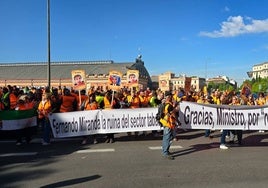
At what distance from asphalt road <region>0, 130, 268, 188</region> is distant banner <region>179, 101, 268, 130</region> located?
1.97 feet

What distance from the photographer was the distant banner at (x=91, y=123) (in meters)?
12.6

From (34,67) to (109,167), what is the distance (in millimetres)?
131532

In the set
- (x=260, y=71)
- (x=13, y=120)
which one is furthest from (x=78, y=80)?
(x=260, y=71)

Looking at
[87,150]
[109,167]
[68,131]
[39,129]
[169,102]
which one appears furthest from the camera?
[39,129]

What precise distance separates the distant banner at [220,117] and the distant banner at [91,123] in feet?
5.03

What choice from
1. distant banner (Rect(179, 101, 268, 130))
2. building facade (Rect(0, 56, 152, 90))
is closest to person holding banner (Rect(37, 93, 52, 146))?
distant banner (Rect(179, 101, 268, 130))

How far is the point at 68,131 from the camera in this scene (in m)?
12.6

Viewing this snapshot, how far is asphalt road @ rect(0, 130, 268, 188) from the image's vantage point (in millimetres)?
7547

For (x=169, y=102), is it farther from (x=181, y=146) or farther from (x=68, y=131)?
(x=68, y=131)

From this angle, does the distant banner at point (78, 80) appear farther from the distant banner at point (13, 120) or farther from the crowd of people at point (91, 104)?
the distant banner at point (13, 120)

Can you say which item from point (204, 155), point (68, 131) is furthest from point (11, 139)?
point (204, 155)

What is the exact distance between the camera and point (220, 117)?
12305mm

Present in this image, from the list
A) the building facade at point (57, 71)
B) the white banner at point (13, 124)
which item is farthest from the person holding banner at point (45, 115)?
the building facade at point (57, 71)

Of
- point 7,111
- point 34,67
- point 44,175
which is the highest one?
point 34,67
